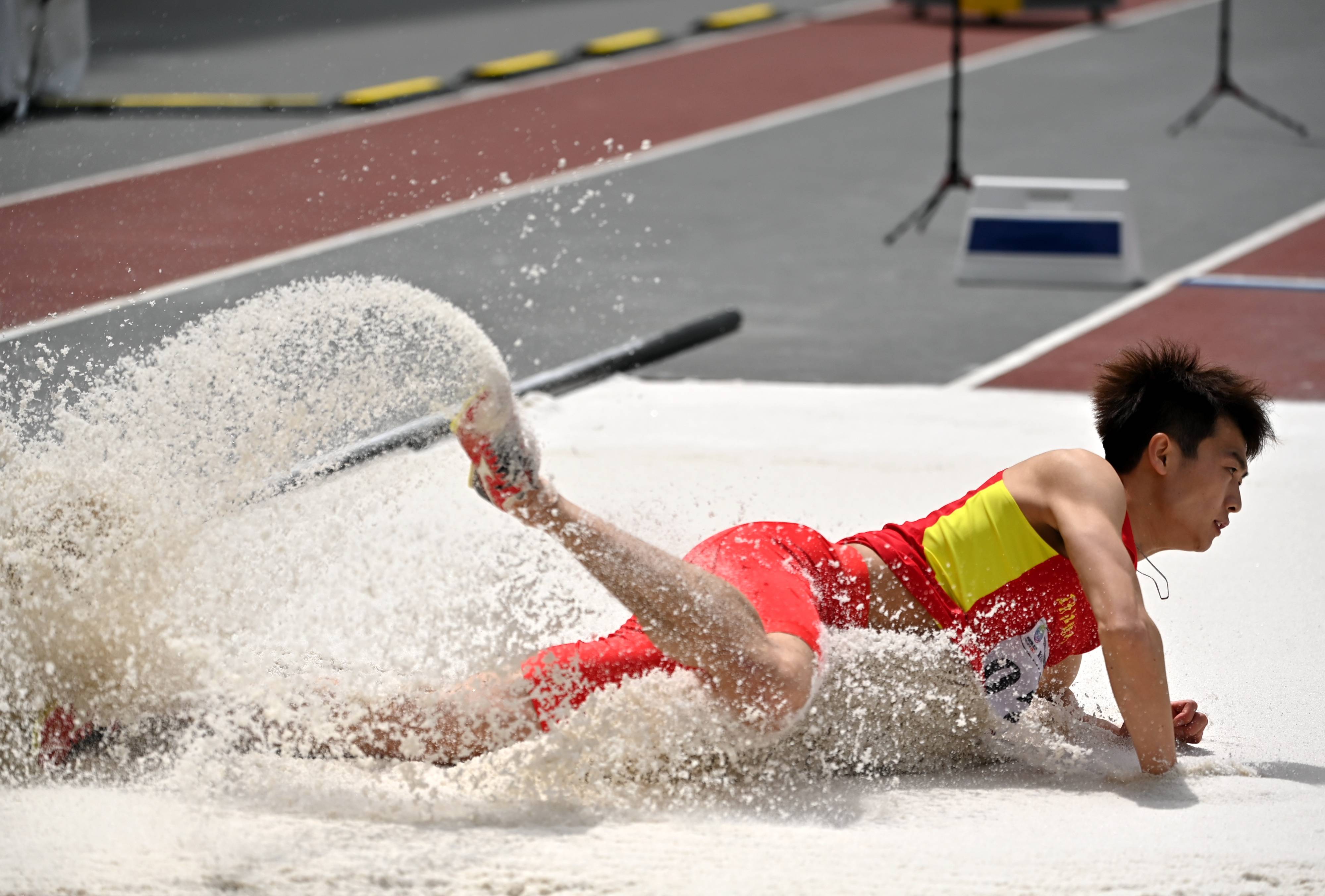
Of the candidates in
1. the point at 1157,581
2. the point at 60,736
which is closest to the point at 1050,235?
the point at 1157,581

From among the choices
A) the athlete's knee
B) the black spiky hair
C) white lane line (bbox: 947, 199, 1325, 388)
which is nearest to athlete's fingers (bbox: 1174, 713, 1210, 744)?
the black spiky hair

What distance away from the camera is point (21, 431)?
317 cm

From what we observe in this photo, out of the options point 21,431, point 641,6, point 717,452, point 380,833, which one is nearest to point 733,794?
point 380,833

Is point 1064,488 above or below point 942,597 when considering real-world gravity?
above

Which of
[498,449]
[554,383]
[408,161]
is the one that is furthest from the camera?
[408,161]

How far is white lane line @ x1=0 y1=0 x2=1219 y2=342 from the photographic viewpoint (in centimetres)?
424

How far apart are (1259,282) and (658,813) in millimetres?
5421

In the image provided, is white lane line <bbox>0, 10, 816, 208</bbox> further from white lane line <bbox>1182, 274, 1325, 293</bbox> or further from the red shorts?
white lane line <bbox>1182, 274, 1325, 293</bbox>

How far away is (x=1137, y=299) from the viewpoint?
703 cm

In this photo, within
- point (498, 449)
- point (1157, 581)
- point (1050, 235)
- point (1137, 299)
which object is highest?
point (498, 449)

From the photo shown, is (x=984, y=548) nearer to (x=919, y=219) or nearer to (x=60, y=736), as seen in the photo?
(x=60, y=736)

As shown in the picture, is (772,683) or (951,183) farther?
(951,183)

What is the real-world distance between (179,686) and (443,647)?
57cm

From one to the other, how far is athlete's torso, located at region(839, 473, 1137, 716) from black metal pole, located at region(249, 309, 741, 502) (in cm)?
97
